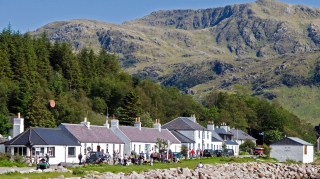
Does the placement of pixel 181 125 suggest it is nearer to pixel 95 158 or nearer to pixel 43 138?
pixel 95 158

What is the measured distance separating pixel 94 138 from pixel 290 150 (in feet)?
115

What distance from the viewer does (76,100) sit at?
11562 centimetres

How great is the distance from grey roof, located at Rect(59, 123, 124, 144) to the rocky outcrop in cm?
1413

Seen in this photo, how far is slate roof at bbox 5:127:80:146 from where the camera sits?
5592 cm

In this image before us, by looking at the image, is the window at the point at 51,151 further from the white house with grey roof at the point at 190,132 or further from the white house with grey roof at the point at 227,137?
the white house with grey roof at the point at 227,137

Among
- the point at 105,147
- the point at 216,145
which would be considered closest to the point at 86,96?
the point at 216,145

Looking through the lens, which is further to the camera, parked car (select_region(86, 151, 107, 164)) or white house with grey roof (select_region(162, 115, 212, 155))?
white house with grey roof (select_region(162, 115, 212, 155))

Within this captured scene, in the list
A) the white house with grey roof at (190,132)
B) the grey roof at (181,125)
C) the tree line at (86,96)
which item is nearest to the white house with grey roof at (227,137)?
the white house with grey roof at (190,132)

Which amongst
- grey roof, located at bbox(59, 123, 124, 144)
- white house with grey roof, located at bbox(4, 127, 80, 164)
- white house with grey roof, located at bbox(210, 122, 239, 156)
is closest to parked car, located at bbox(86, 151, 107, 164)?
white house with grey roof, located at bbox(4, 127, 80, 164)

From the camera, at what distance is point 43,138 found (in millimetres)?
57156

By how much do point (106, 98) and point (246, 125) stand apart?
3806cm

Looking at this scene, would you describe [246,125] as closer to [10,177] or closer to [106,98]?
[106,98]

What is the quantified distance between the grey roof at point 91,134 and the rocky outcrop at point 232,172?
46.4 feet

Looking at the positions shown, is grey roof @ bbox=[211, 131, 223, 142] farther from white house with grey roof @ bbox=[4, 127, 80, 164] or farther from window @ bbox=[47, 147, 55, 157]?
window @ bbox=[47, 147, 55, 157]
